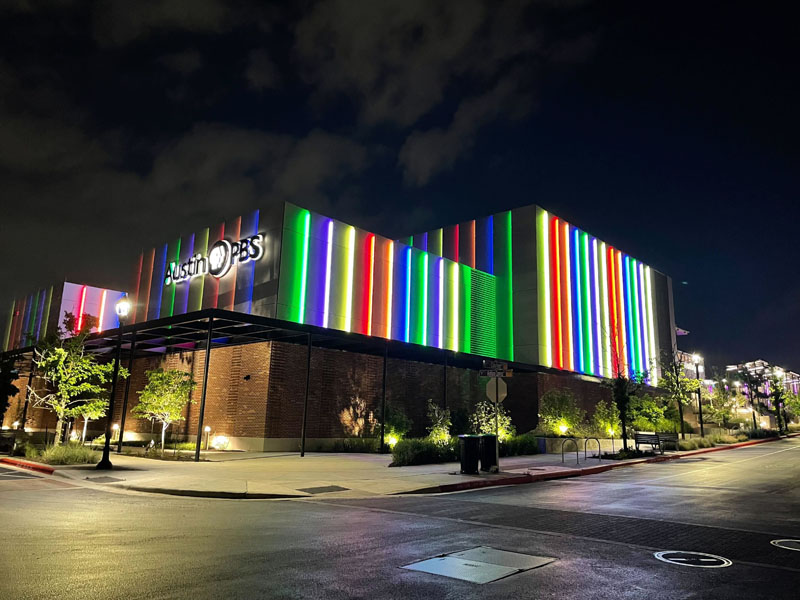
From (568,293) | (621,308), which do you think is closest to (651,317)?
(621,308)

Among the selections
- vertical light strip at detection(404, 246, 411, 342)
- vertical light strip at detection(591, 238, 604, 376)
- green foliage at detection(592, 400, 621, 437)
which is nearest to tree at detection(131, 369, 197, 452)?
vertical light strip at detection(404, 246, 411, 342)

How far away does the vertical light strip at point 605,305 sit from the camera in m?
51.3

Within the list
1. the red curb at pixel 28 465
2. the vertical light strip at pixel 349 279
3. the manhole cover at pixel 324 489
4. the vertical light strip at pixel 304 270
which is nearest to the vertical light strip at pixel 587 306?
the vertical light strip at pixel 349 279

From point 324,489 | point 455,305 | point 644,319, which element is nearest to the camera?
point 324,489

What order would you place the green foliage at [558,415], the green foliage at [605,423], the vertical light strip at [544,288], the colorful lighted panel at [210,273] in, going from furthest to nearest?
the vertical light strip at [544,288]
the green foliage at [605,423]
the green foliage at [558,415]
the colorful lighted panel at [210,273]

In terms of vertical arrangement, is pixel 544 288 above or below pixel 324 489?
above

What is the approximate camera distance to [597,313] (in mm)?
51344

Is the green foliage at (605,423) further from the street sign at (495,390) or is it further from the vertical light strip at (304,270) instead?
the street sign at (495,390)

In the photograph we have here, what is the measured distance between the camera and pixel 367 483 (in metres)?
14.8

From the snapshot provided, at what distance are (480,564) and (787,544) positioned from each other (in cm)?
462

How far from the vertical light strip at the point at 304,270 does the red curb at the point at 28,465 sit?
1295 cm

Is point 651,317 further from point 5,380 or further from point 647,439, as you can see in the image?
point 5,380

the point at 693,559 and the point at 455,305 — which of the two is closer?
the point at 693,559

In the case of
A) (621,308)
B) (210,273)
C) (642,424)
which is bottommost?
(642,424)
